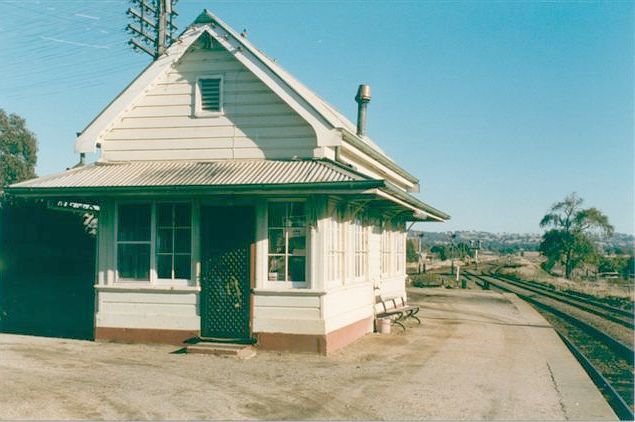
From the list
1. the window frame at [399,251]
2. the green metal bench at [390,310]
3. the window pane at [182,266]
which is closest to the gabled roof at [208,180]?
the window pane at [182,266]

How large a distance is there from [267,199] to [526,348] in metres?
6.25

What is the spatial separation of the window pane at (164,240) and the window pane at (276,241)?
1991 mm

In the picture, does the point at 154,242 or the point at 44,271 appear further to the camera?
the point at 44,271

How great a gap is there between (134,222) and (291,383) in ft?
16.7

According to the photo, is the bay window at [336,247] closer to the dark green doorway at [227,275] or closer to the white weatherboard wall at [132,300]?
the dark green doorway at [227,275]

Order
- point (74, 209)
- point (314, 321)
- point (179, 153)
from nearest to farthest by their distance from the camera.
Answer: point (314, 321), point (179, 153), point (74, 209)

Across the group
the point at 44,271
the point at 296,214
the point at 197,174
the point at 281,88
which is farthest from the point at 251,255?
the point at 44,271

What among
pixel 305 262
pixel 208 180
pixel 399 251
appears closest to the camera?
pixel 208 180

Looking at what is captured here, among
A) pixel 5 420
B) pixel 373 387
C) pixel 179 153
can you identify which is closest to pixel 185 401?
pixel 5 420

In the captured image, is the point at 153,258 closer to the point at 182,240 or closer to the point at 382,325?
the point at 182,240

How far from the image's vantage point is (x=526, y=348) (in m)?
13.4

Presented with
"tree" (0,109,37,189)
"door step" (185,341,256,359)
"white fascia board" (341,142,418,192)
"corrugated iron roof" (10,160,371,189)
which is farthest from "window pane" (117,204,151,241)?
"tree" (0,109,37,189)

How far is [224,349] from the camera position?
11.1 meters

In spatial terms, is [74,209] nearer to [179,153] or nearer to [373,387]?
[179,153]
